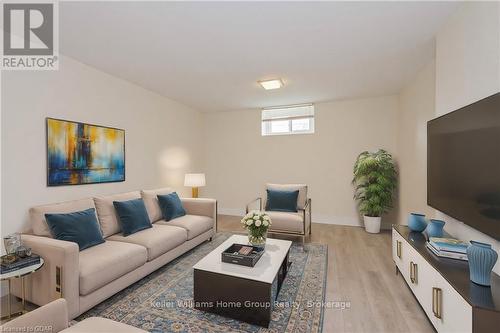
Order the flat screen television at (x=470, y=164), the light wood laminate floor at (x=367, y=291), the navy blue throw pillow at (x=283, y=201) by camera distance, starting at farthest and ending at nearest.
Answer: the navy blue throw pillow at (x=283, y=201) → the light wood laminate floor at (x=367, y=291) → the flat screen television at (x=470, y=164)

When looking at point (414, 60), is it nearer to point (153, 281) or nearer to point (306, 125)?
point (306, 125)

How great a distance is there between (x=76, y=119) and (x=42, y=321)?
233 cm

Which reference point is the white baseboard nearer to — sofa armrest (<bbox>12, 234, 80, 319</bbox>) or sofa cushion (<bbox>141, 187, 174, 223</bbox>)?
sofa cushion (<bbox>141, 187, 174, 223</bbox>)

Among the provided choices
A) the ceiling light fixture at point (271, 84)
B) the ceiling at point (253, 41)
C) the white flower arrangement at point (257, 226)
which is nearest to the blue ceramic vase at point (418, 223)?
the white flower arrangement at point (257, 226)

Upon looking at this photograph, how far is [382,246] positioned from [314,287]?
1769 mm

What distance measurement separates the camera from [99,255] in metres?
2.08

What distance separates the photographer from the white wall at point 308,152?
175 inches

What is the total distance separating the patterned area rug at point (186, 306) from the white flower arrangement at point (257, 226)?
54 cm

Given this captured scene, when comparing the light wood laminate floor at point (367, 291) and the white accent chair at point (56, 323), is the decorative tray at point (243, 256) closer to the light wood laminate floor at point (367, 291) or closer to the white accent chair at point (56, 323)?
the light wood laminate floor at point (367, 291)

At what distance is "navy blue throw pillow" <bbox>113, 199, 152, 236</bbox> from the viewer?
2.69 m

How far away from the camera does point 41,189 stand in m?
2.41

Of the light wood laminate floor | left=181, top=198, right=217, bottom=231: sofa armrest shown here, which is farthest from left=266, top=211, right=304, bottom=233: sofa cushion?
left=181, top=198, right=217, bottom=231: sofa armrest

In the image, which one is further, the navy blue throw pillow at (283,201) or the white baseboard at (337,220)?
the white baseboard at (337,220)

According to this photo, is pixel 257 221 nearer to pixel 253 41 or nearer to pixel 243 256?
pixel 243 256
